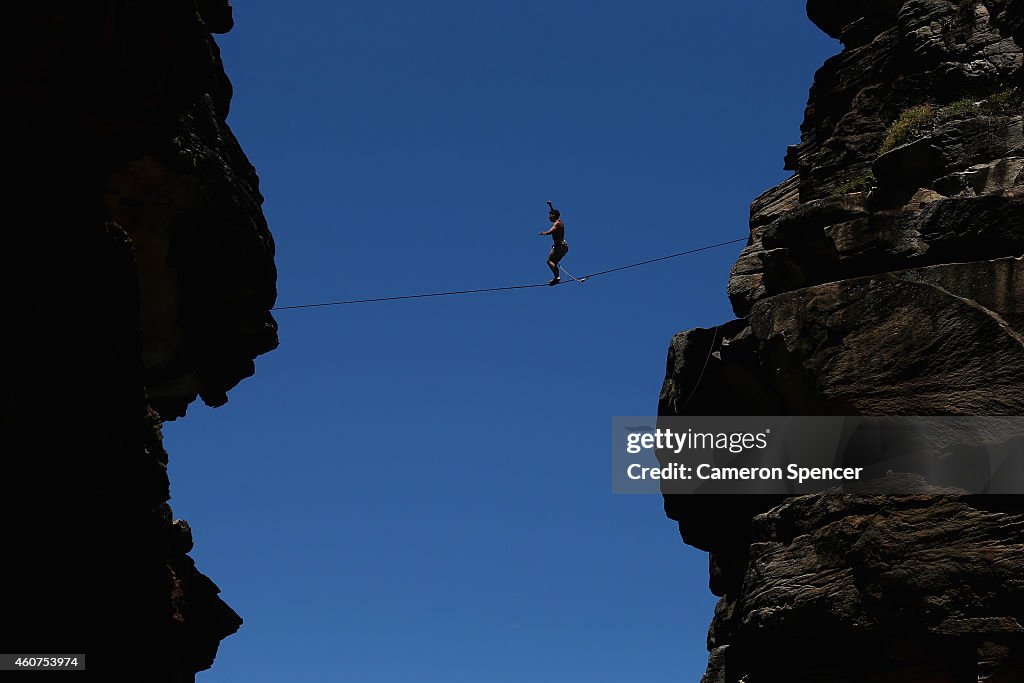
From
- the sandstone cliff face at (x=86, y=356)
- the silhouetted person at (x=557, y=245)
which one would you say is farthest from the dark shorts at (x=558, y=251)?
the sandstone cliff face at (x=86, y=356)

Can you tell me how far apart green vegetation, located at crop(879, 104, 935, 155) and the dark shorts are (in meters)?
10.00

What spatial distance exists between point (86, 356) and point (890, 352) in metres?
19.4

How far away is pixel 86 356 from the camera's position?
30062mm

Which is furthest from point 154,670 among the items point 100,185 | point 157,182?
point 157,182

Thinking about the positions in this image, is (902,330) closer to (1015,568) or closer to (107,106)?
(1015,568)

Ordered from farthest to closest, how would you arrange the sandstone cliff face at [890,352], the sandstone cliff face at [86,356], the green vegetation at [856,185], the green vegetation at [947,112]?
1. the green vegetation at [856,185]
2. the green vegetation at [947,112]
3. the sandstone cliff face at [890,352]
4. the sandstone cliff face at [86,356]

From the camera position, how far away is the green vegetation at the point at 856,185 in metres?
39.9

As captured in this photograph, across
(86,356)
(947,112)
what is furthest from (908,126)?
(86,356)

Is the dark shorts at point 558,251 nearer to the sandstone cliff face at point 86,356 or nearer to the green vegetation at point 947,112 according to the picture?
the green vegetation at point 947,112

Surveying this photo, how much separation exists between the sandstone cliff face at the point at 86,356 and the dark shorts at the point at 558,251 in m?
14.5

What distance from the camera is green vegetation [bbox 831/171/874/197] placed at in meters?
39.9

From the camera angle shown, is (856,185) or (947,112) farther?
(856,185)

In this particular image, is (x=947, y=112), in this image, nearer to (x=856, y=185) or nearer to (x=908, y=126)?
(x=908, y=126)

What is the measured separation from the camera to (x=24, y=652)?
26719 millimetres
